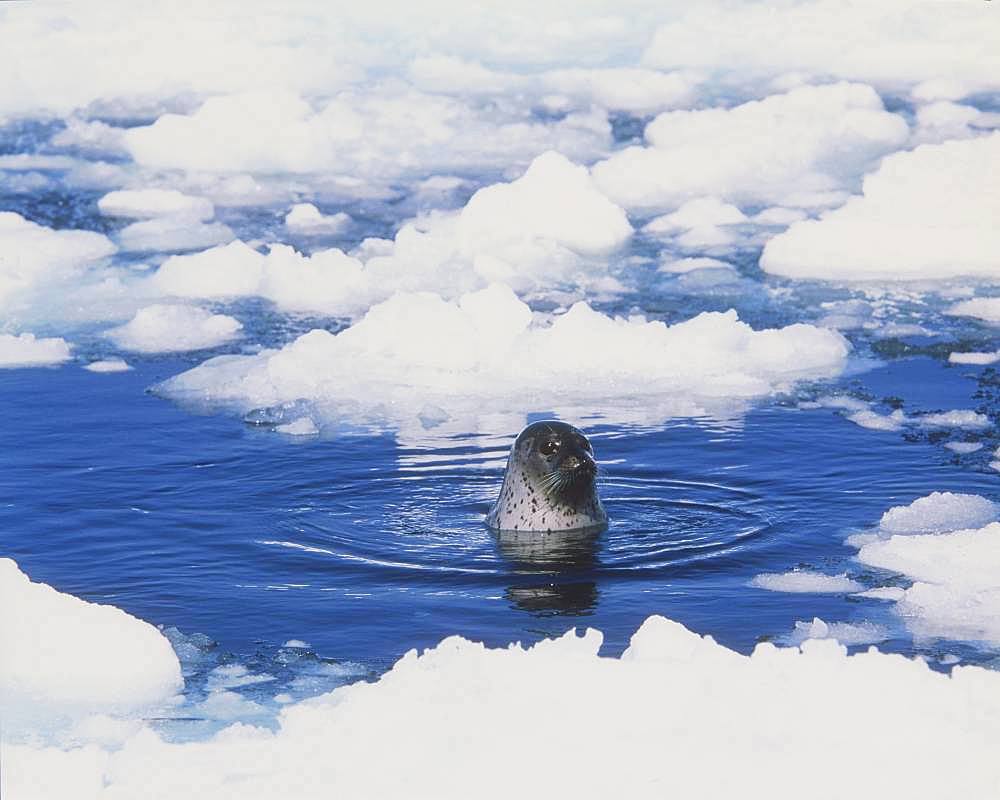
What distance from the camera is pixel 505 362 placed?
38.4 ft

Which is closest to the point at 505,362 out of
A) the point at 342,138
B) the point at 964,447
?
the point at 964,447

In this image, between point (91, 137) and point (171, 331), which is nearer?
point (171, 331)

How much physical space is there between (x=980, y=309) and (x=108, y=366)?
6.08 meters

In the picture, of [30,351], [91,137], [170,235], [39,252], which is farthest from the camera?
[91,137]

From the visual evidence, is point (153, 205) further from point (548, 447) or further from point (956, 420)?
point (548, 447)

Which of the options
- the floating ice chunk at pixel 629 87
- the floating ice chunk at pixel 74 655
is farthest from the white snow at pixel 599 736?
the floating ice chunk at pixel 629 87

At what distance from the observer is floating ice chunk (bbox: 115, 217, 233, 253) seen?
16.1 m

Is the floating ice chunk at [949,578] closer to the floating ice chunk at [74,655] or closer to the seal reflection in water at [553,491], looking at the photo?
the seal reflection in water at [553,491]

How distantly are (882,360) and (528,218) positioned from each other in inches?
191

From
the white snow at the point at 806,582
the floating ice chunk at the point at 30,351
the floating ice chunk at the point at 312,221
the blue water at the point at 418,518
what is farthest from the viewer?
the floating ice chunk at the point at 312,221

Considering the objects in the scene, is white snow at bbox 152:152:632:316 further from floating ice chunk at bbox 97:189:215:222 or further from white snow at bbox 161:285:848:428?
floating ice chunk at bbox 97:189:215:222

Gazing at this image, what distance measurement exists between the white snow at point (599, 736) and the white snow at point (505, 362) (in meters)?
5.41

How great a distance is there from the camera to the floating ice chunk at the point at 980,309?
12.8 m

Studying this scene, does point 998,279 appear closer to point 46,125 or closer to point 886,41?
point 886,41
